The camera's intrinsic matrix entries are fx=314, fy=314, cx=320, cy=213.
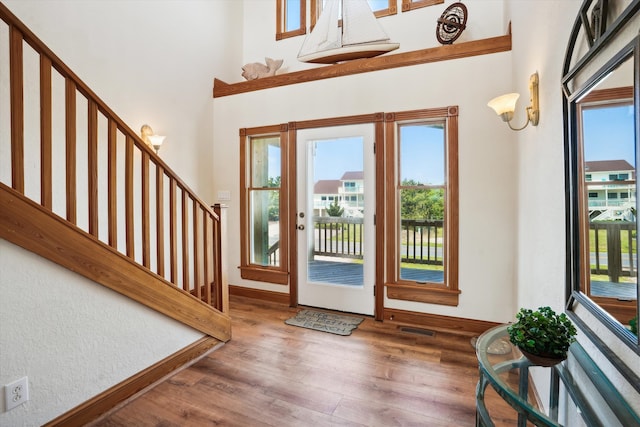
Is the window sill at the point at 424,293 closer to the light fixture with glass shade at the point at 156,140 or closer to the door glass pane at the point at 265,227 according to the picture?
the door glass pane at the point at 265,227

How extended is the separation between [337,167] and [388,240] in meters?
0.98

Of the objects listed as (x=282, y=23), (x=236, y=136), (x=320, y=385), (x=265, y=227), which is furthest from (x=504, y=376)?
(x=282, y=23)

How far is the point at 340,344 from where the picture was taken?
2.75 meters

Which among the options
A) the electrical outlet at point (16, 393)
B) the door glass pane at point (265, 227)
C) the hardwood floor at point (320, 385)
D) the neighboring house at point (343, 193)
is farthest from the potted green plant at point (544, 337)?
the door glass pane at point (265, 227)

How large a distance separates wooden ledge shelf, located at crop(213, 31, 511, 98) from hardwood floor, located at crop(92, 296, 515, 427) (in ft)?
8.72

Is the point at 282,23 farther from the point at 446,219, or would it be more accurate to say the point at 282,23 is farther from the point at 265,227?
the point at 446,219

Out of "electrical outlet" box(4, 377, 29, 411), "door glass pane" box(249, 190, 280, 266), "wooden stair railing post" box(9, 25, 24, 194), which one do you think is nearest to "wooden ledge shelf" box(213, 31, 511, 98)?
"door glass pane" box(249, 190, 280, 266)

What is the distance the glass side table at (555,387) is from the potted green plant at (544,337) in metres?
0.10

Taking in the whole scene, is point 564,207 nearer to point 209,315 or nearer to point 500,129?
point 500,129

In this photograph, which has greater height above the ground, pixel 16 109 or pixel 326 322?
pixel 16 109

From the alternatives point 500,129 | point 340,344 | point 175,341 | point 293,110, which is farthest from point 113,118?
point 500,129

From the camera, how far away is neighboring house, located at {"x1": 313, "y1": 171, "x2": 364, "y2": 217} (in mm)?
3406

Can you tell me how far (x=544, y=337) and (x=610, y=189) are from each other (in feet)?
1.71

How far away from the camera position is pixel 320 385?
214cm
